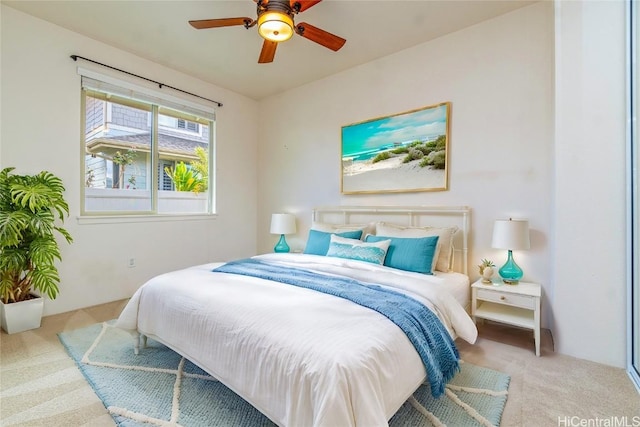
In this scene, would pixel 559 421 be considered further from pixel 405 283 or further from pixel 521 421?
pixel 405 283

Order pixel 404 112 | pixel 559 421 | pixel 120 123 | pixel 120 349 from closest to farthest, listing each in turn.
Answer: pixel 559 421 < pixel 120 349 < pixel 404 112 < pixel 120 123

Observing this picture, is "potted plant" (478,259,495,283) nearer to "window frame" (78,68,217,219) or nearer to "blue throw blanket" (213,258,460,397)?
"blue throw blanket" (213,258,460,397)

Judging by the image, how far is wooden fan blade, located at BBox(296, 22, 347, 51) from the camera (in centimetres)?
221

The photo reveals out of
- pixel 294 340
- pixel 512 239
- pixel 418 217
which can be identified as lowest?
pixel 294 340

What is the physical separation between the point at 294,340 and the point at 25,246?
9.16 feet

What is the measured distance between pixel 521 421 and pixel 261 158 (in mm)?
4384

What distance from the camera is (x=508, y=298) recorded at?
2.34 meters

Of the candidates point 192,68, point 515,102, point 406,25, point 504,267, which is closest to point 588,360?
point 504,267

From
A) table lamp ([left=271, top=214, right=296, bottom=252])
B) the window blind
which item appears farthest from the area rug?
the window blind

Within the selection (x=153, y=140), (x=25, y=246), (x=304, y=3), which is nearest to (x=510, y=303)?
(x=304, y=3)

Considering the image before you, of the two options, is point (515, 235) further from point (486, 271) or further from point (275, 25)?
point (275, 25)

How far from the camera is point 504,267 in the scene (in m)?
2.58

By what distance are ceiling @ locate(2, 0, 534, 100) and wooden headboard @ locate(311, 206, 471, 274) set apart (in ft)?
5.82

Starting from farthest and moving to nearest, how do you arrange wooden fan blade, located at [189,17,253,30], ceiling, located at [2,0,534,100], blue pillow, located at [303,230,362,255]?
blue pillow, located at [303,230,362,255]
ceiling, located at [2,0,534,100]
wooden fan blade, located at [189,17,253,30]
